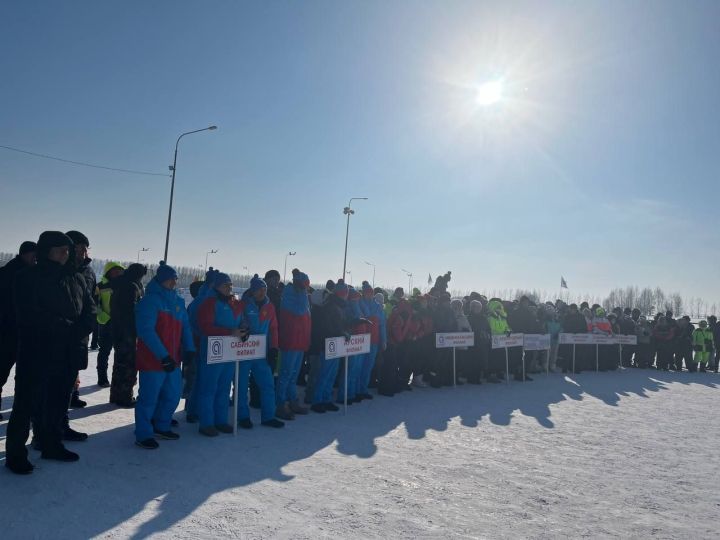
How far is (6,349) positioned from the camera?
5.32 metres

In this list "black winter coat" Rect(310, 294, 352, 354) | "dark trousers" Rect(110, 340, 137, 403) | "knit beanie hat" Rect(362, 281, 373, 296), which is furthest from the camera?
"knit beanie hat" Rect(362, 281, 373, 296)

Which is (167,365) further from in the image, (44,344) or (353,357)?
(353,357)

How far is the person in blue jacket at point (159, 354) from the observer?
5.25m

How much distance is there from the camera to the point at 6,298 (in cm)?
530

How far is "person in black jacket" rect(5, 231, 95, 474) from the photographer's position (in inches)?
164

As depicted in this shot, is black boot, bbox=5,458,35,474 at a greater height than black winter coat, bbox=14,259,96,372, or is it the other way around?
black winter coat, bbox=14,259,96,372

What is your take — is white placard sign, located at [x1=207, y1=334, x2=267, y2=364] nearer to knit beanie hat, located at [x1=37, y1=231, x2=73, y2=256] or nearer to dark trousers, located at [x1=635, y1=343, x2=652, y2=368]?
knit beanie hat, located at [x1=37, y1=231, x2=73, y2=256]

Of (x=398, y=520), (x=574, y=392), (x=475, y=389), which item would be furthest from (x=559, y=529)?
(x=574, y=392)

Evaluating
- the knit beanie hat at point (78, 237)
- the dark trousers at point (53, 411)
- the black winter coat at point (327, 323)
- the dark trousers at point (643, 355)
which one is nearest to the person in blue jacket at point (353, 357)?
the black winter coat at point (327, 323)

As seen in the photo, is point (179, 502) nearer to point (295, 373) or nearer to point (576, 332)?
point (295, 373)

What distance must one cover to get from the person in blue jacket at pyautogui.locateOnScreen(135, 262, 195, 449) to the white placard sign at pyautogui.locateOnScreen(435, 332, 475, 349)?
610 cm

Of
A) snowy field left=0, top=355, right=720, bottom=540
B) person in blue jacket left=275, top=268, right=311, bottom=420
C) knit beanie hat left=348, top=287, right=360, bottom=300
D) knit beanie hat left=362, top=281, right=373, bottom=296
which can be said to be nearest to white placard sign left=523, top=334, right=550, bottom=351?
snowy field left=0, top=355, right=720, bottom=540

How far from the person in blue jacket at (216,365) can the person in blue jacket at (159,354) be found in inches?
15.3

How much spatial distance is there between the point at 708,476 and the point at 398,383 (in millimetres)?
5595
